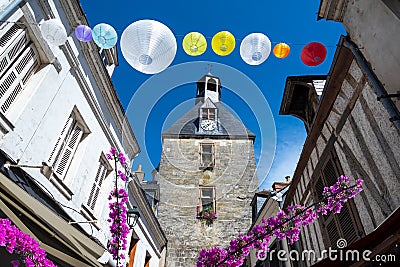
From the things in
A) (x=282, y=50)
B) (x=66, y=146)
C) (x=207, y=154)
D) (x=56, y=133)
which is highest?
(x=207, y=154)

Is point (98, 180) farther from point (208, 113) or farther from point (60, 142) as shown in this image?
point (208, 113)

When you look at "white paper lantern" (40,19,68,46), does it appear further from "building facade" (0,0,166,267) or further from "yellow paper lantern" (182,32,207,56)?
"yellow paper lantern" (182,32,207,56)

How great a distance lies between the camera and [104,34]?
296 centimetres

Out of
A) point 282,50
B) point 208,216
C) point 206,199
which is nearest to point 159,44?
point 282,50

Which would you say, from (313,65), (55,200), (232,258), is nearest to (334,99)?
(313,65)

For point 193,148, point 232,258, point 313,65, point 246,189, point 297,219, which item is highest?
point 193,148

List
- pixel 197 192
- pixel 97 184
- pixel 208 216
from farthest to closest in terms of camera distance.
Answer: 1. pixel 197 192
2. pixel 208 216
3. pixel 97 184

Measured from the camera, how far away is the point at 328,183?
427 centimetres

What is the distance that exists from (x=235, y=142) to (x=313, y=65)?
35.0 ft

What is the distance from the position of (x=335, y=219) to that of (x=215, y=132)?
10163 mm

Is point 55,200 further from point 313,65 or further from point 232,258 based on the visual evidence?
point 313,65

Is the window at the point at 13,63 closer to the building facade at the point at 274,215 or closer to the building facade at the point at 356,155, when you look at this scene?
the building facade at the point at 356,155

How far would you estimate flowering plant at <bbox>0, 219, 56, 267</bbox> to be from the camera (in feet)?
6.56

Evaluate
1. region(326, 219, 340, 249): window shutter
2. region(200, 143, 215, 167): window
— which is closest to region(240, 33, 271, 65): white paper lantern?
region(326, 219, 340, 249): window shutter
